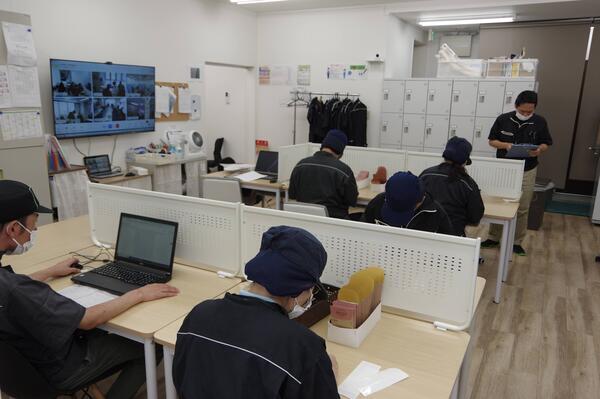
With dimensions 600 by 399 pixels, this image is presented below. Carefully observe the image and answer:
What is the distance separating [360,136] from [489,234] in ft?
8.53

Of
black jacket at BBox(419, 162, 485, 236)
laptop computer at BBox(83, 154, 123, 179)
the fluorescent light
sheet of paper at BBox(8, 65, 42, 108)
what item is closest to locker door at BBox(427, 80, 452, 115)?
the fluorescent light

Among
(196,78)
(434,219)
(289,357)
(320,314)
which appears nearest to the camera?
(289,357)

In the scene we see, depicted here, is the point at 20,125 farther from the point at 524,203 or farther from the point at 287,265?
the point at 524,203

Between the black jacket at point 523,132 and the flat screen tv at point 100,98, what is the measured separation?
4168 mm

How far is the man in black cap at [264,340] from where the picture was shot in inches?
45.6

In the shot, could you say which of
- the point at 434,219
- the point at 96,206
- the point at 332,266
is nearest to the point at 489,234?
the point at 434,219

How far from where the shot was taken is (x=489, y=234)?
529 cm

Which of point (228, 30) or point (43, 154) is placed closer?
point (43, 154)

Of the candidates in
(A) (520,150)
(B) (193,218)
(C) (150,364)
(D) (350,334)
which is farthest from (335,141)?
(C) (150,364)

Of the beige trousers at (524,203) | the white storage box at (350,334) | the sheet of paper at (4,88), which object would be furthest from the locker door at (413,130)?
the white storage box at (350,334)

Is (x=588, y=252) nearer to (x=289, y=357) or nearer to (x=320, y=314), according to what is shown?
(x=320, y=314)

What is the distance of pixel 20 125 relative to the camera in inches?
156

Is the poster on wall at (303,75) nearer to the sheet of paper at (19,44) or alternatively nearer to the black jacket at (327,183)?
the black jacket at (327,183)

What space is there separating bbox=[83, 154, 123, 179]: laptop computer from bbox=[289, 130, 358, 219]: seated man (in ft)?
8.25
